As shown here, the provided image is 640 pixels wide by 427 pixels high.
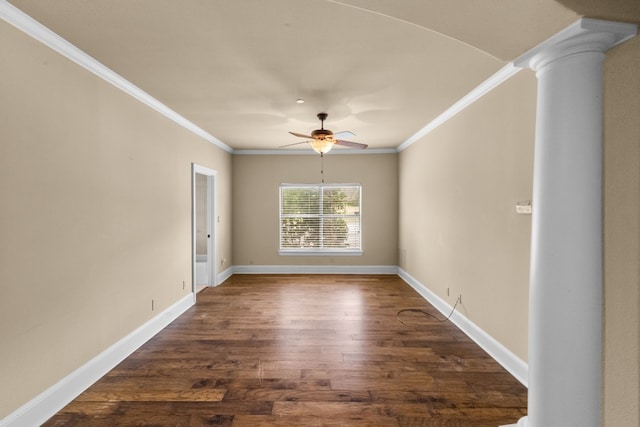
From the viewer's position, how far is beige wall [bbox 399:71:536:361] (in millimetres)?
2606

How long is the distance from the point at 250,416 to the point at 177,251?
2.63 metres

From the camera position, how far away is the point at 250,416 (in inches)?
84.7

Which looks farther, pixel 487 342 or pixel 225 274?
pixel 225 274

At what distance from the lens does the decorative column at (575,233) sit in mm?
1427

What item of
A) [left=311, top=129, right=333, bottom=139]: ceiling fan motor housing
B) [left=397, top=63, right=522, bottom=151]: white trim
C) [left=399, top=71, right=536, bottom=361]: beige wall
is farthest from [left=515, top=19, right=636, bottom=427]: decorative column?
[left=311, top=129, right=333, bottom=139]: ceiling fan motor housing

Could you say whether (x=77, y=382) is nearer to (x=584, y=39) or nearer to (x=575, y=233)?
(x=575, y=233)

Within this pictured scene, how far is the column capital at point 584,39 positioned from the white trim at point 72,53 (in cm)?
292

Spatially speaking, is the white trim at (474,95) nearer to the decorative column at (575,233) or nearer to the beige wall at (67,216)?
the decorative column at (575,233)

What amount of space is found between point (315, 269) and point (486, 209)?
13.4 feet

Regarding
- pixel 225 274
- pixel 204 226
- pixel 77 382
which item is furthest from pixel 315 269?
pixel 77 382

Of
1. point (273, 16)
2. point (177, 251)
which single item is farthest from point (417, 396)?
point (177, 251)

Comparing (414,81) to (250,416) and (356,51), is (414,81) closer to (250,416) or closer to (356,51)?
(356,51)

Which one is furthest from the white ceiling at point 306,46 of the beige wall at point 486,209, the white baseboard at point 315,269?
the white baseboard at point 315,269

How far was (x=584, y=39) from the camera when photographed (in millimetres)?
1393
